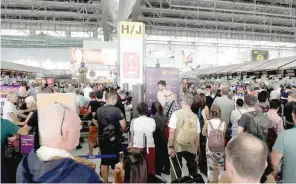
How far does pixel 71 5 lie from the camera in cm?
1669

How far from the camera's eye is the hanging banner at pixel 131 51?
906 cm

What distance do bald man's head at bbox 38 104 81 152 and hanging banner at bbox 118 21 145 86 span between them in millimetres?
7634

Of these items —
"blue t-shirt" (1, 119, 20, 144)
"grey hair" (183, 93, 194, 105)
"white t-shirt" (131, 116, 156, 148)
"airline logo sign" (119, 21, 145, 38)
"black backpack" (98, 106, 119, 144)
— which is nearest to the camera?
"blue t-shirt" (1, 119, 20, 144)

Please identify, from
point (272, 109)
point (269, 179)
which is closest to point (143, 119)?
point (272, 109)

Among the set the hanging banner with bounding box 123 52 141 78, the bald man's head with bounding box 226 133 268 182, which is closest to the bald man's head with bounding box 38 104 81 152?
the bald man's head with bounding box 226 133 268 182

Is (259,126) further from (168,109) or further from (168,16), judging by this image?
(168,16)

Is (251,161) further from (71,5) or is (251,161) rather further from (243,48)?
(243,48)

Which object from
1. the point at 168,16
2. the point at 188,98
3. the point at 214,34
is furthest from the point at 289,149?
the point at 214,34

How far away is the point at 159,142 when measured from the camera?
4.52 metres

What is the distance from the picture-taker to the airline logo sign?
9.15 m

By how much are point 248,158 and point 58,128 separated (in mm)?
1002

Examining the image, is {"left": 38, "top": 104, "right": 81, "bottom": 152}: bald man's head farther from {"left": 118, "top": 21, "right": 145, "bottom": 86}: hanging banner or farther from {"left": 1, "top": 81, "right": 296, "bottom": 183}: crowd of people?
{"left": 118, "top": 21, "right": 145, "bottom": 86}: hanging banner

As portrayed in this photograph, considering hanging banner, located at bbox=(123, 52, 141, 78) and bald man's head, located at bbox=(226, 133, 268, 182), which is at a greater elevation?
hanging banner, located at bbox=(123, 52, 141, 78)

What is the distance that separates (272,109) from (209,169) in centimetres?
127
